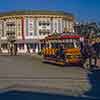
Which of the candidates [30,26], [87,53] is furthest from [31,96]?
[30,26]

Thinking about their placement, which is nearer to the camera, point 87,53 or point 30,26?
point 87,53

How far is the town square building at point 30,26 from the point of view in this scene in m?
84.4

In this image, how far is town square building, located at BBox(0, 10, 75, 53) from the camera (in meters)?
84.4

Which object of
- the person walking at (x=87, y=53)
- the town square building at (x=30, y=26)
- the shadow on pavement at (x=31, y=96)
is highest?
Answer: the town square building at (x=30, y=26)

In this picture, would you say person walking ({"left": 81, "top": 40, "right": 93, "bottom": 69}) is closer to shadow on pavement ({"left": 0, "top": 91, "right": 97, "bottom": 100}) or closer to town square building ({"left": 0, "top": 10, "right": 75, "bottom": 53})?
shadow on pavement ({"left": 0, "top": 91, "right": 97, "bottom": 100})

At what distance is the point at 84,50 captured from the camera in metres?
28.0

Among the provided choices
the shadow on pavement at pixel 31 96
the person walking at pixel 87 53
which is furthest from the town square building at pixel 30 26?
the shadow on pavement at pixel 31 96

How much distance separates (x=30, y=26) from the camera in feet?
278

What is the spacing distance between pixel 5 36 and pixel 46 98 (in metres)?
76.0

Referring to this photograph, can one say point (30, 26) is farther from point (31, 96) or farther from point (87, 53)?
point (31, 96)

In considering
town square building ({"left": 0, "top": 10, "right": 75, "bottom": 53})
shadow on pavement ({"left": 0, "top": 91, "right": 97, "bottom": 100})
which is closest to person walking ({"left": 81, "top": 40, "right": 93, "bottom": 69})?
shadow on pavement ({"left": 0, "top": 91, "right": 97, "bottom": 100})

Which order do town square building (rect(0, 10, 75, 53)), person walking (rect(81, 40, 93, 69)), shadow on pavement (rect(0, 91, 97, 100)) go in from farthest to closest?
town square building (rect(0, 10, 75, 53)) → person walking (rect(81, 40, 93, 69)) → shadow on pavement (rect(0, 91, 97, 100))

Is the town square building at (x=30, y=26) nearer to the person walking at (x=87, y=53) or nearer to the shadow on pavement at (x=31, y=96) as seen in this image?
the person walking at (x=87, y=53)

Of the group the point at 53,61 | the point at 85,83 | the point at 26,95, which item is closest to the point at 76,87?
the point at 85,83
